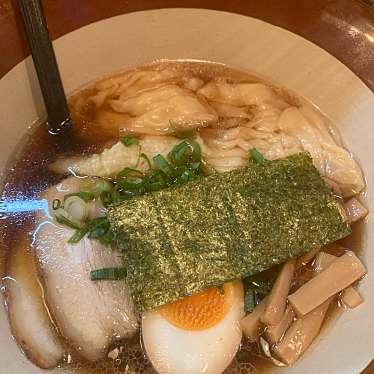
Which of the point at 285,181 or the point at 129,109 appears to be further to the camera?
the point at 129,109

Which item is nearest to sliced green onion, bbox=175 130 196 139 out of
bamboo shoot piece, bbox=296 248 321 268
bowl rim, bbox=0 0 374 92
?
bowl rim, bbox=0 0 374 92

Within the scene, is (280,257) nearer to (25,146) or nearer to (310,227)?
(310,227)

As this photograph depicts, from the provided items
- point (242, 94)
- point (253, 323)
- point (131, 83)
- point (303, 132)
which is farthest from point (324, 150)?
point (131, 83)

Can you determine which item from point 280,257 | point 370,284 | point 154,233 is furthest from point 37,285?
point 370,284

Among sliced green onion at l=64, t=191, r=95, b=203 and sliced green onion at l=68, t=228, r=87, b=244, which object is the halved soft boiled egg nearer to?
sliced green onion at l=68, t=228, r=87, b=244

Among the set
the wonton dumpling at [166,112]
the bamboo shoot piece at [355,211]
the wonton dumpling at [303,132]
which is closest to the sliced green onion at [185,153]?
the wonton dumpling at [166,112]

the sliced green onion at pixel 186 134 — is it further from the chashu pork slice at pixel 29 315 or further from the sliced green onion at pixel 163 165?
the chashu pork slice at pixel 29 315
